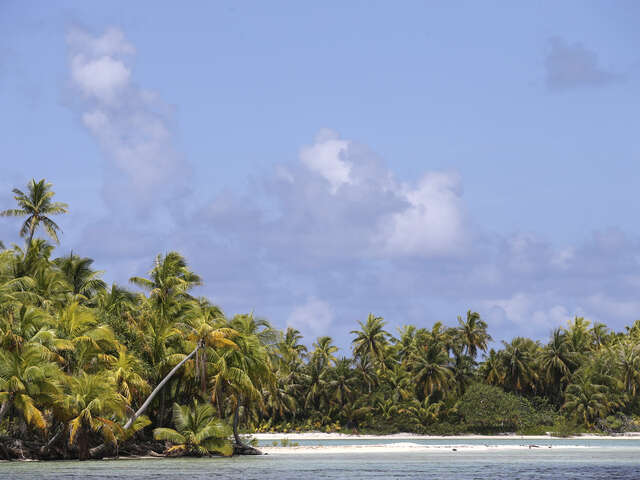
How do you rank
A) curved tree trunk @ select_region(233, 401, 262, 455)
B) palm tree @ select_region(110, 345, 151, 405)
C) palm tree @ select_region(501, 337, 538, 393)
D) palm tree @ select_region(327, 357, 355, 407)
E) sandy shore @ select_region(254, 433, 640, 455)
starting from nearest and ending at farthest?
1. palm tree @ select_region(110, 345, 151, 405)
2. curved tree trunk @ select_region(233, 401, 262, 455)
3. sandy shore @ select_region(254, 433, 640, 455)
4. palm tree @ select_region(501, 337, 538, 393)
5. palm tree @ select_region(327, 357, 355, 407)

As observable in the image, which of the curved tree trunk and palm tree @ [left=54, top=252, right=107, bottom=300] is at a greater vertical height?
palm tree @ [left=54, top=252, right=107, bottom=300]

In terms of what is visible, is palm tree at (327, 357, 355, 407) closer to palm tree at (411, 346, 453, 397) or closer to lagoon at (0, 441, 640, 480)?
palm tree at (411, 346, 453, 397)

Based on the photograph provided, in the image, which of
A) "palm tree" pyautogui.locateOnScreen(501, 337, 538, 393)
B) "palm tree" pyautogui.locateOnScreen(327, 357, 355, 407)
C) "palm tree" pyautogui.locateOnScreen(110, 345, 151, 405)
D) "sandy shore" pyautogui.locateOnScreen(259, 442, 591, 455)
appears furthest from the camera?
"palm tree" pyautogui.locateOnScreen(327, 357, 355, 407)

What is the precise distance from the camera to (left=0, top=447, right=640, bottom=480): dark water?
110 ft

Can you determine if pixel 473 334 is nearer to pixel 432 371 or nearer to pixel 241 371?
pixel 432 371

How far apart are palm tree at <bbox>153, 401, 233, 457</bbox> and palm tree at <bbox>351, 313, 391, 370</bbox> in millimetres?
57220

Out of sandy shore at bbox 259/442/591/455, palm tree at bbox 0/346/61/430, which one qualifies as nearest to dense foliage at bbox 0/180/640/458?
palm tree at bbox 0/346/61/430

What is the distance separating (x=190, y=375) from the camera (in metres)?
44.5

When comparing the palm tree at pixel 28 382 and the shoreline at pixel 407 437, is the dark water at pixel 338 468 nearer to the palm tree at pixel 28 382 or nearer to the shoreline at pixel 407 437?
the palm tree at pixel 28 382

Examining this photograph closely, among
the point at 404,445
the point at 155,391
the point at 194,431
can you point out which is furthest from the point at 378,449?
the point at 155,391

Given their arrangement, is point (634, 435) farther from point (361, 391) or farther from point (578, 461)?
point (578, 461)

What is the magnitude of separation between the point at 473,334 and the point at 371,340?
13349mm

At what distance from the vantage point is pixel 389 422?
299ft

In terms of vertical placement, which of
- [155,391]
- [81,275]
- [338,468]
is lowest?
[338,468]
